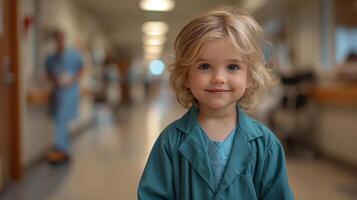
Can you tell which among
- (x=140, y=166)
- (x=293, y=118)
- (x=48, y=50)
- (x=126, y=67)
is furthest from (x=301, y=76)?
(x=126, y=67)

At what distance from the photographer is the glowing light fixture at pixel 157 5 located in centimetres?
884

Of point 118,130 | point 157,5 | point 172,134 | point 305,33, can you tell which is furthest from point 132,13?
point 172,134

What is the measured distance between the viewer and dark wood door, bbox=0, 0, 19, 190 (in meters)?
3.43

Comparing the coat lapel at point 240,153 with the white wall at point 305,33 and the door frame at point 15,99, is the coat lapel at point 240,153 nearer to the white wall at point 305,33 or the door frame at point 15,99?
the door frame at point 15,99

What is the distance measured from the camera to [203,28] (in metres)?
1.05

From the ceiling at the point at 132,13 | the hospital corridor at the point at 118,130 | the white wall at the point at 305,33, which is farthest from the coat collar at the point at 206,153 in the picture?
the ceiling at the point at 132,13

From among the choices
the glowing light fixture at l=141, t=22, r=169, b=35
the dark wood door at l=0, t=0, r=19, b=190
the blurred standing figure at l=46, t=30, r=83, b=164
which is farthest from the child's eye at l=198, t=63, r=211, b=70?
the glowing light fixture at l=141, t=22, r=169, b=35

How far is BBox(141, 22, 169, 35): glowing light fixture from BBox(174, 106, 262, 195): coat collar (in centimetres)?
1161

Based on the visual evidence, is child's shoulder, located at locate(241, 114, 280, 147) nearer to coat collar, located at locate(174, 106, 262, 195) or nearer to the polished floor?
coat collar, located at locate(174, 106, 262, 195)

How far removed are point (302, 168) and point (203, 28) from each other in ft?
12.2

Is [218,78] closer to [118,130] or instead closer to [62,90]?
[62,90]

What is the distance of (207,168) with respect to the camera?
1031mm

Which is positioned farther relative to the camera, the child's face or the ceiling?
the ceiling

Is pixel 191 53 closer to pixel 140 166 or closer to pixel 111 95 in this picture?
pixel 140 166
